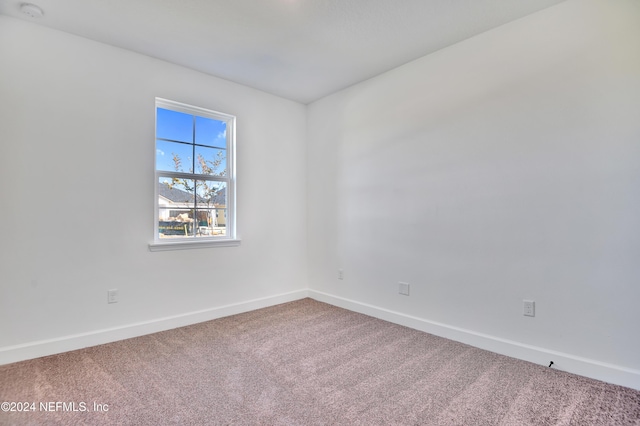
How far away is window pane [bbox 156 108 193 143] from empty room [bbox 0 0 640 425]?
0.07 feet

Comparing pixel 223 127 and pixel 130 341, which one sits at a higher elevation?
pixel 223 127

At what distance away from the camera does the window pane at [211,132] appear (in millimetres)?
3369

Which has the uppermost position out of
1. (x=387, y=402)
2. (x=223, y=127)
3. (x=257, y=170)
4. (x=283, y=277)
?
(x=223, y=127)

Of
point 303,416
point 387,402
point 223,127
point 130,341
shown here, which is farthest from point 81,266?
point 387,402

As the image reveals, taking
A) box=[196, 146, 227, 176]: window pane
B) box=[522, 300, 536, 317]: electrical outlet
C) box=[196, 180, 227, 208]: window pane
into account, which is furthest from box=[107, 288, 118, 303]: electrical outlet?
box=[522, 300, 536, 317]: electrical outlet

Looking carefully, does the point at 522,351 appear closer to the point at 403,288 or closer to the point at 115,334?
the point at 403,288

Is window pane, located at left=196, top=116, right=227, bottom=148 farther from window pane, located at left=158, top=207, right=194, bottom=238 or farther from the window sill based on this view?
the window sill

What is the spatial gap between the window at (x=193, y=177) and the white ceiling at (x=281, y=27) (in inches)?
21.8

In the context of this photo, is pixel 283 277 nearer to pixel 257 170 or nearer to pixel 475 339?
pixel 257 170

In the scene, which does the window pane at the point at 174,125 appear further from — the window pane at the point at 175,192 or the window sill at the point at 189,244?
the window sill at the point at 189,244

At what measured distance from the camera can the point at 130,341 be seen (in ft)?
8.89

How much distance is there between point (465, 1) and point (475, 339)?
259 cm

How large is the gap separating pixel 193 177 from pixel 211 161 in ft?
0.93

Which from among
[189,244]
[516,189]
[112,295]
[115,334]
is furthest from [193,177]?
[516,189]
